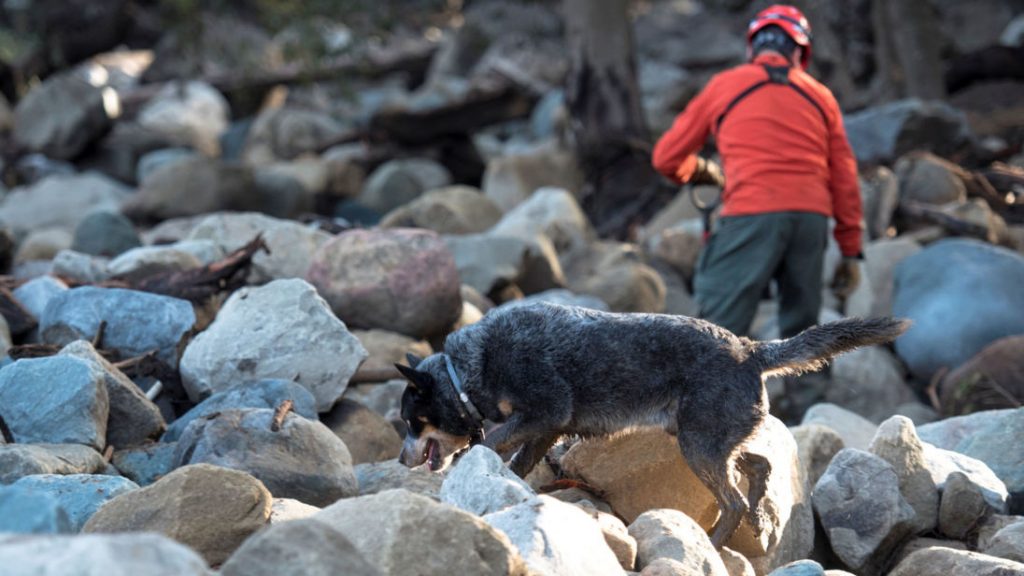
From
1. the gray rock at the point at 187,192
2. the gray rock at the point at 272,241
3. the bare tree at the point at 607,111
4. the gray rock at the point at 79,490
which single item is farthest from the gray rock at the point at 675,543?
the gray rock at the point at 187,192

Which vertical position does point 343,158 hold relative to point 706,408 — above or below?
below

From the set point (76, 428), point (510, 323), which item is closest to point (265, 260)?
point (76, 428)

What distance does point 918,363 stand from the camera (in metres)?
9.70

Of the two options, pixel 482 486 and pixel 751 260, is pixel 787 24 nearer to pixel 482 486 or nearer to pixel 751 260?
pixel 751 260

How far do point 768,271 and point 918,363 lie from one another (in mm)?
2288

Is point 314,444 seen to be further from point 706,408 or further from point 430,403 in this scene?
point 706,408

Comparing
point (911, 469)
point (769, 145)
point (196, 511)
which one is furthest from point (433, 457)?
point (769, 145)

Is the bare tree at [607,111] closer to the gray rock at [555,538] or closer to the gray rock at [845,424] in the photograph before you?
the gray rock at [845,424]

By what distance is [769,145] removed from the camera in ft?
25.9

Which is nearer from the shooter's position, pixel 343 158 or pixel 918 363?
pixel 918 363

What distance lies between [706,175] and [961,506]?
3070 mm

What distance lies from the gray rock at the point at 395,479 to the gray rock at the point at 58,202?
9.98 m

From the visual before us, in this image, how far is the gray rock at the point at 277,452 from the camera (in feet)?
18.2

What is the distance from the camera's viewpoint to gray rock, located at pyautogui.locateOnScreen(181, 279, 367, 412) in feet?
22.4
